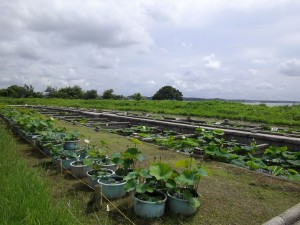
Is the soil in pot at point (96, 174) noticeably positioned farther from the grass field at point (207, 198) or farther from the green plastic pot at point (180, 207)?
the green plastic pot at point (180, 207)

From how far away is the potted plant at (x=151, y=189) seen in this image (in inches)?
143

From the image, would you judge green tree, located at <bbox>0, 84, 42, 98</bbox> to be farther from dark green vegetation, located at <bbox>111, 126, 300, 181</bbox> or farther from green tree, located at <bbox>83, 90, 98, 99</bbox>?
dark green vegetation, located at <bbox>111, 126, 300, 181</bbox>

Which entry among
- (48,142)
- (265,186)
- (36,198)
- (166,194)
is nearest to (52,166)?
(48,142)

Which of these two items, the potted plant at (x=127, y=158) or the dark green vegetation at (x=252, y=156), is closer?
the potted plant at (x=127, y=158)

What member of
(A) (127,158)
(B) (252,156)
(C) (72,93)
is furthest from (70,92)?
(A) (127,158)

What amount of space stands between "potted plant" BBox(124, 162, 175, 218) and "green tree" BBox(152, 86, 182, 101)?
148 feet

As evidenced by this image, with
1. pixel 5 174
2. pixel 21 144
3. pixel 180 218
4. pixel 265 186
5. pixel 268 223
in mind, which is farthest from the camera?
pixel 21 144

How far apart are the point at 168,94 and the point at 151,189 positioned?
149 feet

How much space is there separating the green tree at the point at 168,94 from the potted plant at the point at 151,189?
4502 centimetres

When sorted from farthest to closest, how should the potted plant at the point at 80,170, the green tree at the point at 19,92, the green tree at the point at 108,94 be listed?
the green tree at the point at 19,92 → the green tree at the point at 108,94 → the potted plant at the point at 80,170

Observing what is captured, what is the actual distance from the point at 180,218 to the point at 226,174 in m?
2.25

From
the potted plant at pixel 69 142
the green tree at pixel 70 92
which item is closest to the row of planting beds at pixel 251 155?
the potted plant at pixel 69 142

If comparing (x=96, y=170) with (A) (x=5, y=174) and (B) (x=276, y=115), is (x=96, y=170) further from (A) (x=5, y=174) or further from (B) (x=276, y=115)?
(B) (x=276, y=115)

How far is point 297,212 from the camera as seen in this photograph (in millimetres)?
3787
